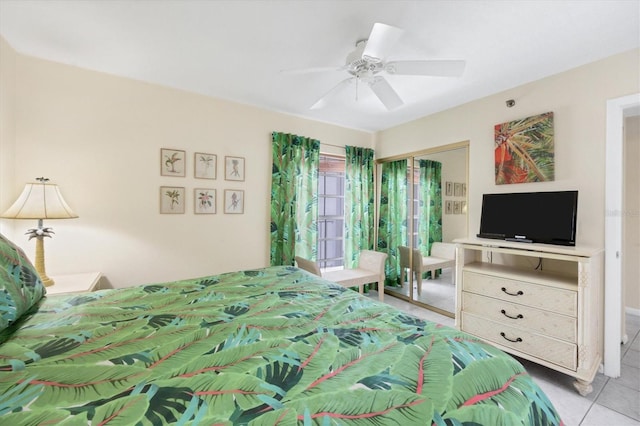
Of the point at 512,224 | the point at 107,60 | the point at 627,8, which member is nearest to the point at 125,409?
the point at 107,60

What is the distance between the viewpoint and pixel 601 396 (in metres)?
1.87

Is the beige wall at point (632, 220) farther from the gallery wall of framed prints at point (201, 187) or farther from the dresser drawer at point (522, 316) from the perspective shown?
the gallery wall of framed prints at point (201, 187)

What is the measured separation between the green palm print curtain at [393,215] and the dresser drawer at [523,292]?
4.78ft

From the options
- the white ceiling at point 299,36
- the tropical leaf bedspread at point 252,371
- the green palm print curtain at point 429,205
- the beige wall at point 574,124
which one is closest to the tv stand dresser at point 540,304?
the beige wall at point 574,124

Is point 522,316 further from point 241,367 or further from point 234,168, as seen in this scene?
point 234,168

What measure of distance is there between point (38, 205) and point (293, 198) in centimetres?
233

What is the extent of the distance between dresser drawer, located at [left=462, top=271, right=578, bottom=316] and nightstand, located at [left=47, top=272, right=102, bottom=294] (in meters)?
3.22

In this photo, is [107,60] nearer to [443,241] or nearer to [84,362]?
[84,362]

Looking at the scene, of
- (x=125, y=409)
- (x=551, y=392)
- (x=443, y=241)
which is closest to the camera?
(x=125, y=409)

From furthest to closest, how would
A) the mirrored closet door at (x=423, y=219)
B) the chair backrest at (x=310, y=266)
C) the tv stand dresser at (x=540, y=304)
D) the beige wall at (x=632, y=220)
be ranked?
the mirrored closet door at (x=423, y=219), the beige wall at (x=632, y=220), the chair backrest at (x=310, y=266), the tv stand dresser at (x=540, y=304)

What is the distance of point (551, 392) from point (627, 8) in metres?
2.63

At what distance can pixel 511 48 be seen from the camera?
204 cm

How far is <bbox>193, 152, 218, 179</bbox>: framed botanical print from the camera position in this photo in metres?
2.91

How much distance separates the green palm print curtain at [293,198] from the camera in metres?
3.37
